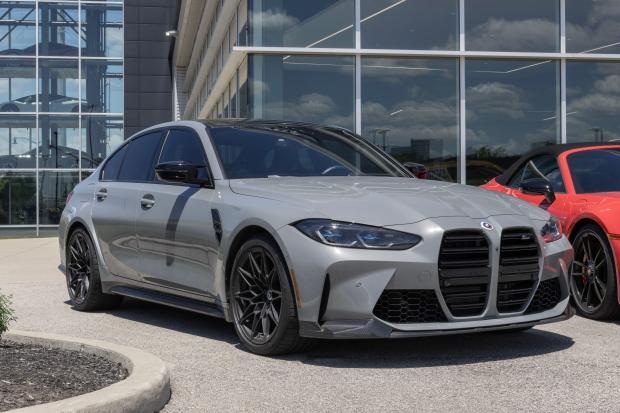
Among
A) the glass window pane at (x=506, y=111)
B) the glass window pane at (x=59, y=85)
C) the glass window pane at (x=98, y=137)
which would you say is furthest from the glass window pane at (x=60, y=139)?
the glass window pane at (x=506, y=111)

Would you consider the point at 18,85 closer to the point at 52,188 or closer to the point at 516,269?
the point at 52,188

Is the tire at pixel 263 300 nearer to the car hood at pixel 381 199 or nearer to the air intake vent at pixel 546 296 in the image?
the car hood at pixel 381 199

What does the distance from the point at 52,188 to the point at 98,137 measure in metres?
2.50

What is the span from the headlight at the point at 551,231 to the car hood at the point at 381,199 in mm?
67

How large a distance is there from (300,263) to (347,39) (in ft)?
27.8

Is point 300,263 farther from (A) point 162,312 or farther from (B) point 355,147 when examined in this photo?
(A) point 162,312

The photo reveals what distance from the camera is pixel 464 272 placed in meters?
4.93

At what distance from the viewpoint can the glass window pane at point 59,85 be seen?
31.3m

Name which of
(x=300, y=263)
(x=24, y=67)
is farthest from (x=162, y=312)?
(x=24, y=67)

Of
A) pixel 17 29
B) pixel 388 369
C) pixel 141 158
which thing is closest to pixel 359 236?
pixel 388 369

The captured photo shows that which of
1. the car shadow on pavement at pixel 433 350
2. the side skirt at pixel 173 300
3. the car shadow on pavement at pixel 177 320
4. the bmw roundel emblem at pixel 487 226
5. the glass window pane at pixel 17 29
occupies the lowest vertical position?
the car shadow on pavement at pixel 177 320

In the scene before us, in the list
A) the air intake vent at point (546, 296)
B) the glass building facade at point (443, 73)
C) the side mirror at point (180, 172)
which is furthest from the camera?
the glass building facade at point (443, 73)

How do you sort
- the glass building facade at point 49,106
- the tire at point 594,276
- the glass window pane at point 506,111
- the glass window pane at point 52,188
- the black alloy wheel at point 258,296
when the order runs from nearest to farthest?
the black alloy wheel at point 258,296, the tire at point 594,276, the glass window pane at point 506,111, the glass building facade at point 49,106, the glass window pane at point 52,188

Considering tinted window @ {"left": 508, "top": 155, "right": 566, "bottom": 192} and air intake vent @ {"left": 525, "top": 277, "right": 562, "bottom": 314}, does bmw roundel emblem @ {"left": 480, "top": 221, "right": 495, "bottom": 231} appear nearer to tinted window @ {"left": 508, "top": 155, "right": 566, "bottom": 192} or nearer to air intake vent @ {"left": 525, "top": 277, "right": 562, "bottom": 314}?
air intake vent @ {"left": 525, "top": 277, "right": 562, "bottom": 314}
